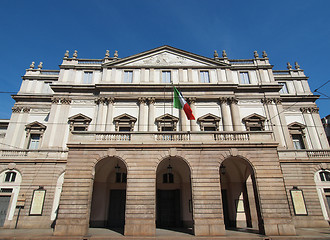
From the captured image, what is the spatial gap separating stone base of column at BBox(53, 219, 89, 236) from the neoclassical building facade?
0.18 feet

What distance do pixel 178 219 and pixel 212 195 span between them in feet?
20.8

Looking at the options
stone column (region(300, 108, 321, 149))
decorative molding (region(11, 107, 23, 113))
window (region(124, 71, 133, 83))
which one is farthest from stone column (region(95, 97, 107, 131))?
stone column (region(300, 108, 321, 149))

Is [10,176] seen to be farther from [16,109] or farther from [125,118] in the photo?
[125,118]

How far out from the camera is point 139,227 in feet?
42.9

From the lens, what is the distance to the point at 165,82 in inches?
1000

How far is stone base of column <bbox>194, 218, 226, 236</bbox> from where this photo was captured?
13.0 meters

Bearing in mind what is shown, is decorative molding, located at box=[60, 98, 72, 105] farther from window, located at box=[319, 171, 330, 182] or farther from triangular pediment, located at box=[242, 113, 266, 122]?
window, located at box=[319, 171, 330, 182]

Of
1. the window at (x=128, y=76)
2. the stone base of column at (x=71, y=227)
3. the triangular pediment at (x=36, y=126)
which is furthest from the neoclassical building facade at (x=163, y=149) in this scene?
the window at (x=128, y=76)

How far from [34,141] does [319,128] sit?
31.7 m

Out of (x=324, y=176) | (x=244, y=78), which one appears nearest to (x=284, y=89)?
(x=244, y=78)

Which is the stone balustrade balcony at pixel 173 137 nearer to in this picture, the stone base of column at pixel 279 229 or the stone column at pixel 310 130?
the stone base of column at pixel 279 229

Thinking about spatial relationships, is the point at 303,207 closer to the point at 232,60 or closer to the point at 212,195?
the point at 212,195

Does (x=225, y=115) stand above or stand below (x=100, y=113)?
below

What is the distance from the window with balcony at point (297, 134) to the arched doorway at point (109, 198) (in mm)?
18839
